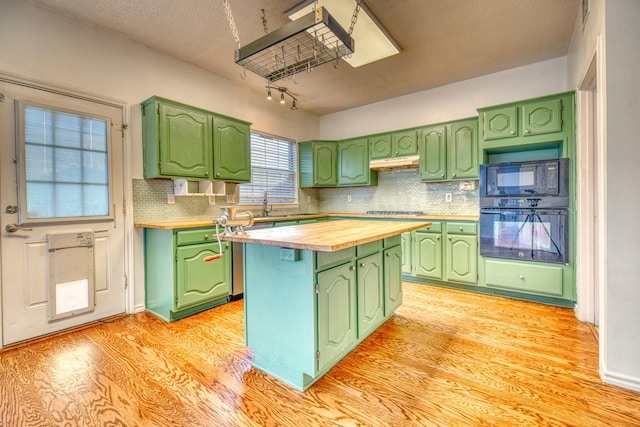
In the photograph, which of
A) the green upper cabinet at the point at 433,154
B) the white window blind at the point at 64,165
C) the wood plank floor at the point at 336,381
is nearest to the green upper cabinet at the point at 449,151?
the green upper cabinet at the point at 433,154

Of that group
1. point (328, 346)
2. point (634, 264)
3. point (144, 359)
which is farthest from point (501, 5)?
point (144, 359)

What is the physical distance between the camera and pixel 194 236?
281cm

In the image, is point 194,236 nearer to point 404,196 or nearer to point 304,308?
point 304,308

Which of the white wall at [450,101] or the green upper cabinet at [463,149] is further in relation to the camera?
the green upper cabinet at [463,149]

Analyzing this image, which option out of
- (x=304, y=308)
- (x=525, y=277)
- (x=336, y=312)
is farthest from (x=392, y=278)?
(x=525, y=277)

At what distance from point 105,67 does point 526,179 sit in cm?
429

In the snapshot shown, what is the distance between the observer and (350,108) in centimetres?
503

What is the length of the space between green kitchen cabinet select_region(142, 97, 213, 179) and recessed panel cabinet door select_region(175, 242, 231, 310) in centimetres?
79

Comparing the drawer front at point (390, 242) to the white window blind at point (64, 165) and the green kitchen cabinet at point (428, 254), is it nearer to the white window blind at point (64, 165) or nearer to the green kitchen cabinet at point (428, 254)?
the green kitchen cabinet at point (428, 254)

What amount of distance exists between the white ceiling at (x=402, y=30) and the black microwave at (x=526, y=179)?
49.7 inches

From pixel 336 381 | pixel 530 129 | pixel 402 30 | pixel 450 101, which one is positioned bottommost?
pixel 336 381

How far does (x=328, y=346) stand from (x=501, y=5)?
3.00 metres

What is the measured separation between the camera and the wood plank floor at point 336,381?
A: 148 centimetres

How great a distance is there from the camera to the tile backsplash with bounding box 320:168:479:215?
3961 mm
